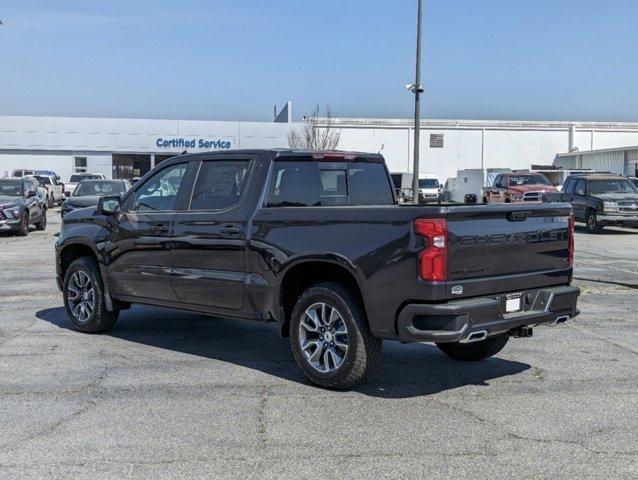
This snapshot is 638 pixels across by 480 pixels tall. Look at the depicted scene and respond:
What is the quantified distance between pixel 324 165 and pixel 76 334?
341 centimetres

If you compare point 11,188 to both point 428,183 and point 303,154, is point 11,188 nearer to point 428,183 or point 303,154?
point 303,154

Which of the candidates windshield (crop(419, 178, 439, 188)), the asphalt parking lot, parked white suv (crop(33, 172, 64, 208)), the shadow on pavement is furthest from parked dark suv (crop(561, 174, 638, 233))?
parked white suv (crop(33, 172, 64, 208))

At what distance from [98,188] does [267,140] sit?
37486 millimetres

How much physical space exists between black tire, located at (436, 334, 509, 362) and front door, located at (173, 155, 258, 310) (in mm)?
2019

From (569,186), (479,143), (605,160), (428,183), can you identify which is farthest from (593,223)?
(479,143)

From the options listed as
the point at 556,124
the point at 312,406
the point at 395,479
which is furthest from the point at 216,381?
the point at 556,124

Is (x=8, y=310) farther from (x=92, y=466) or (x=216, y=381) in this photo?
(x=92, y=466)

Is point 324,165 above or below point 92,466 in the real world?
above

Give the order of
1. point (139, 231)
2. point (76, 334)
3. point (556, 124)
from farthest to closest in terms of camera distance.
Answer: point (556, 124), point (76, 334), point (139, 231)

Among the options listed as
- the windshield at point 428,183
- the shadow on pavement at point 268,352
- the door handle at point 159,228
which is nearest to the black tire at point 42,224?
the shadow on pavement at point 268,352

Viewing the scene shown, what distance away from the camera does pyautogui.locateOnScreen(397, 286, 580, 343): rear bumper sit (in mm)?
5504

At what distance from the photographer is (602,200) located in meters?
24.1

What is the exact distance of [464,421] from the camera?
17.9 ft

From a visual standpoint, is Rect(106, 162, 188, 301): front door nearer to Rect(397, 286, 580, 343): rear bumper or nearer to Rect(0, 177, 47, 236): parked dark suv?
Rect(397, 286, 580, 343): rear bumper
